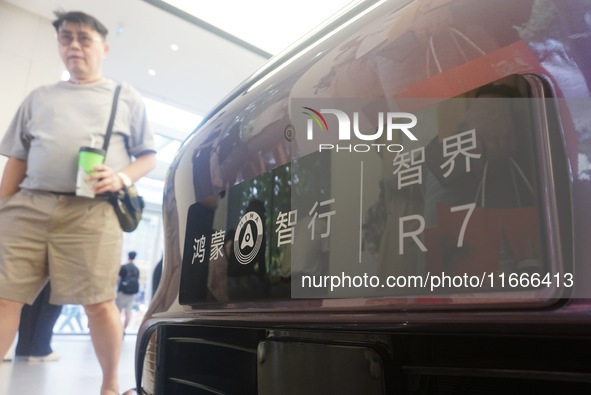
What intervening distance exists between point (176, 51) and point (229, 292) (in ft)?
16.2

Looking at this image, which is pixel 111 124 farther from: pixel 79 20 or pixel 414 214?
pixel 414 214

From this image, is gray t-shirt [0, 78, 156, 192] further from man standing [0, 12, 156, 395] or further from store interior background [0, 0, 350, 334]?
store interior background [0, 0, 350, 334]

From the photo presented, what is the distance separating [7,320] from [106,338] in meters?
0.35

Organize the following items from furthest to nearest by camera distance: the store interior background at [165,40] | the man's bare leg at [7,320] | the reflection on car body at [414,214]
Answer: the store interior background at [165,40]
the man's bare leg at [7,320]
the reflection on car body at [414,214]

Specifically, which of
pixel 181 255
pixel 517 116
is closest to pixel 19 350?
pixel 181 255

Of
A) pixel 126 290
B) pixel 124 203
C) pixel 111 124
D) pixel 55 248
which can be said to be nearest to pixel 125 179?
pixel 124 203

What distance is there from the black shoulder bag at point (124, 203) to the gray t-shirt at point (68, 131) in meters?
0.02

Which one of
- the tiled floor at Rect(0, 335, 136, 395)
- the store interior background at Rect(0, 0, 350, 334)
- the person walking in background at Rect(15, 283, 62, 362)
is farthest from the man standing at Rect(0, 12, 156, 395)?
the person walking in background at Rect(15, 283, 62, 362)

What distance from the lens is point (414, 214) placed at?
50cm

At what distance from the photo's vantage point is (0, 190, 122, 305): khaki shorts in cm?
172

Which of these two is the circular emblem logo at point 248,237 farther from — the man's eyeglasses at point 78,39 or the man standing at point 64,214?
the man's eyeglasses at point 78,39

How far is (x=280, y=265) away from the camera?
25.6 inches

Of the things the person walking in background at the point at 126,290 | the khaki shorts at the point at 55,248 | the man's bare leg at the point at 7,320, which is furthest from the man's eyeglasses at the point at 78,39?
the person walking in background at the point at 126,290

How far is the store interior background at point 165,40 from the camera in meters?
4.41
